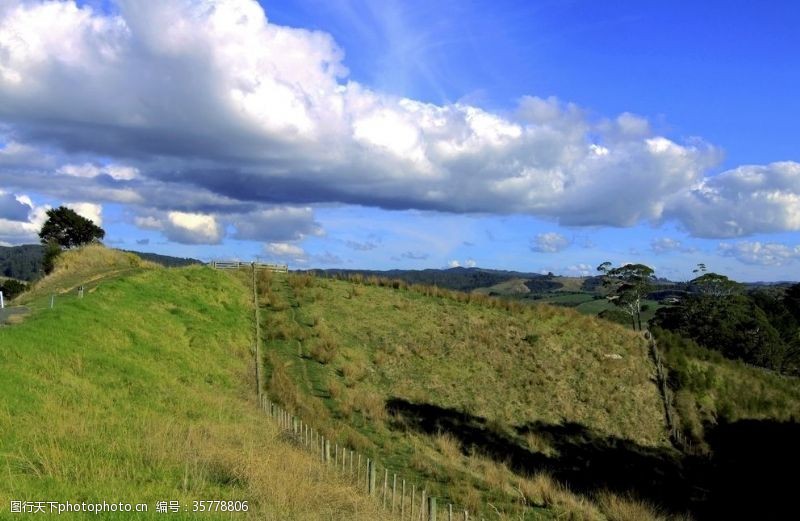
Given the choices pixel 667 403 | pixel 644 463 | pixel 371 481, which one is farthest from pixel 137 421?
pixel 667 403

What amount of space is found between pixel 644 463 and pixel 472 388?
918 cm

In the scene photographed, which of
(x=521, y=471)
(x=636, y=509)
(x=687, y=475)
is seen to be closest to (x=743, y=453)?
(x=687, y=475)

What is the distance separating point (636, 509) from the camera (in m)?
18.2

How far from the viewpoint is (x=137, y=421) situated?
1402 cm

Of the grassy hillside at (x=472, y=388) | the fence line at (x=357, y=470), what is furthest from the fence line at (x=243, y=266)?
the fence line at (x=357, y=470)

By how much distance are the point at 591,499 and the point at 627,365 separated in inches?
787

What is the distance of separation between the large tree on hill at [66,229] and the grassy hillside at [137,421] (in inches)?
1828

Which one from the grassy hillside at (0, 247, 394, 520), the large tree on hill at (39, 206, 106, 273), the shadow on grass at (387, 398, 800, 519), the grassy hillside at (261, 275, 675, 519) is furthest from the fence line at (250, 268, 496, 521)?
the large tree on hill at (39, 206, 106, 273)

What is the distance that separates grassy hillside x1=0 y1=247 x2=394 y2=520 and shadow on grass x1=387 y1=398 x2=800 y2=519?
9.79 meters

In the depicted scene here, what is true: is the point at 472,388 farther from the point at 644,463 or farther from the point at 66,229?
the point at 66,229

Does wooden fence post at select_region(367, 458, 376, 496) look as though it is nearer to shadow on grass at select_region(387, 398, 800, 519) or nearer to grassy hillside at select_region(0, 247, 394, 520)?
grassy hillside at select_region(0, 247, 394, 520)

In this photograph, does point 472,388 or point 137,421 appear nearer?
point 137,421

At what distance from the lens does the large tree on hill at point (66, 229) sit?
7031 centimetres

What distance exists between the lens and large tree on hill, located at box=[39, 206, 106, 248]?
70.3 meters
